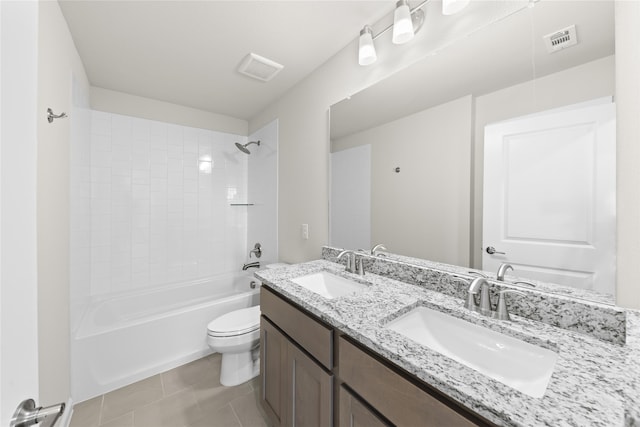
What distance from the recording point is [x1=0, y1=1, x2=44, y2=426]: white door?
329mm

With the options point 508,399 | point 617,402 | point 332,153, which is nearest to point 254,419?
point 508,399

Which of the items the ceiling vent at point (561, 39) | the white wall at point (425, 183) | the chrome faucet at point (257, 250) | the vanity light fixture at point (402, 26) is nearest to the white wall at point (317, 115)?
the vanity light fixture at point (402, 26)

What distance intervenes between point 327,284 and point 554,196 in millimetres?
1106

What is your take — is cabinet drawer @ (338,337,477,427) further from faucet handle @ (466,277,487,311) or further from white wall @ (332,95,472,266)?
white wall @ (332,95,472,266)

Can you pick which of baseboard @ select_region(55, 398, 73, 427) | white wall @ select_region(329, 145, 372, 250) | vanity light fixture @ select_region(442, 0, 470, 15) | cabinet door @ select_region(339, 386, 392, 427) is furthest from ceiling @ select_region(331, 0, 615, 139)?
baseboard @ select_region(55, 398, 73, 427)

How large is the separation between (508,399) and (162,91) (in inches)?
121

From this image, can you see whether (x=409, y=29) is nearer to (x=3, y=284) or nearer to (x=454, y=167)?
(x=454, y=167)

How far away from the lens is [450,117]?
44.7 inches

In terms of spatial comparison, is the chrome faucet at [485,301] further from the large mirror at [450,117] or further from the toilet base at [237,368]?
the toilet base at [237,368]

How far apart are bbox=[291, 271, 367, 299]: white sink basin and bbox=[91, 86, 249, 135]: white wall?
235 cm

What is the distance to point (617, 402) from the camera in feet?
1.52

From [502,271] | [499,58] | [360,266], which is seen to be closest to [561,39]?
[499,58]

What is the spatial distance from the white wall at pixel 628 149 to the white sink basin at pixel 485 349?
358 millimetres

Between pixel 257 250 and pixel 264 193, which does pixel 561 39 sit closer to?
pixel 264 193
